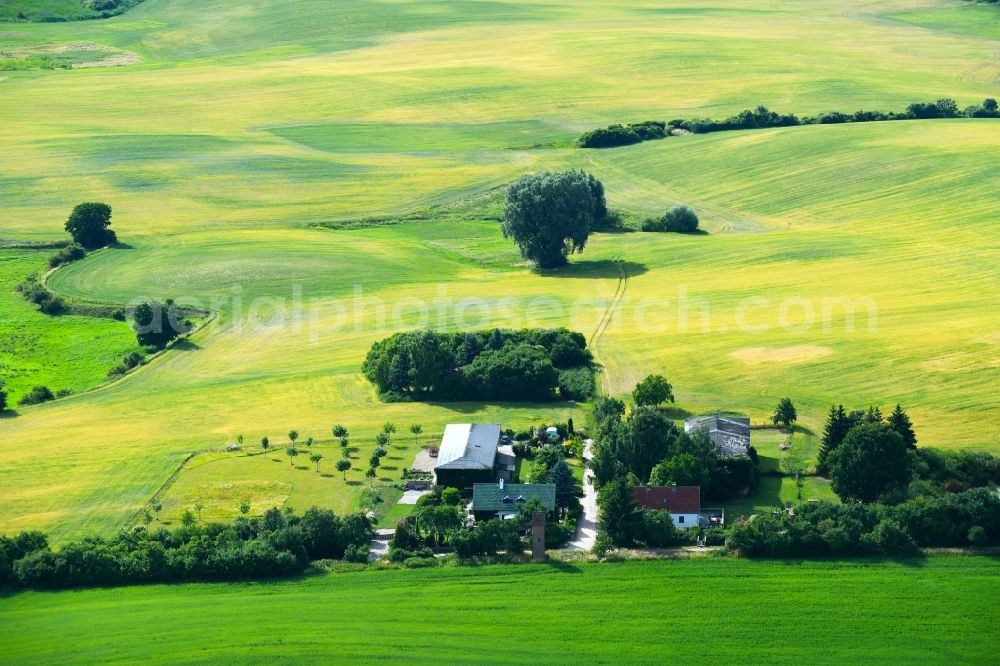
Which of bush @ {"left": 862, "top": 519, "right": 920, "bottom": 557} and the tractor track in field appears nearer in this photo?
bush @ {"left": 862, "top": 519, "right": 920, "bottom": 557}

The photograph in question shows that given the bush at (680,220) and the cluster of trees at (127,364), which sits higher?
the bush at (680,220)

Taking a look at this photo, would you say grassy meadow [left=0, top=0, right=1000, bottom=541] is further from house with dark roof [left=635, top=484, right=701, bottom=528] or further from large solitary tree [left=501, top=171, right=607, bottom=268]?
house with dark roof [left=635, top=484, right=701, bottom=528]

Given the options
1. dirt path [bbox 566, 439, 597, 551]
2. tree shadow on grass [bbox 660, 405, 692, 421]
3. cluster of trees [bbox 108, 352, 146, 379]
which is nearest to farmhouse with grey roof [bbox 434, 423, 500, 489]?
dirt path [bbox 566, 439, 597, 551]

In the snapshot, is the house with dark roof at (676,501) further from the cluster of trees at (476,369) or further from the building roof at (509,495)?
the cluster of trees at (476,369)

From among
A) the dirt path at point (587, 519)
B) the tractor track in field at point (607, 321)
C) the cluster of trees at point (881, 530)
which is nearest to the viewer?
the cluster of trees at point (881, 530)

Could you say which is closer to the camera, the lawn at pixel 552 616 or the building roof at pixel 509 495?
the lawn at pixel 552 616

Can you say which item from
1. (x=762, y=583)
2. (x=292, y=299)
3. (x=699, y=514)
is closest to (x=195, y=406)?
(x=292, y=299)

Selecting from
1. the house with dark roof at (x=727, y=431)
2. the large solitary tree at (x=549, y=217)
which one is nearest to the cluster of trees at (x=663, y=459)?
the house with dark roof at (x=727, y=431)
